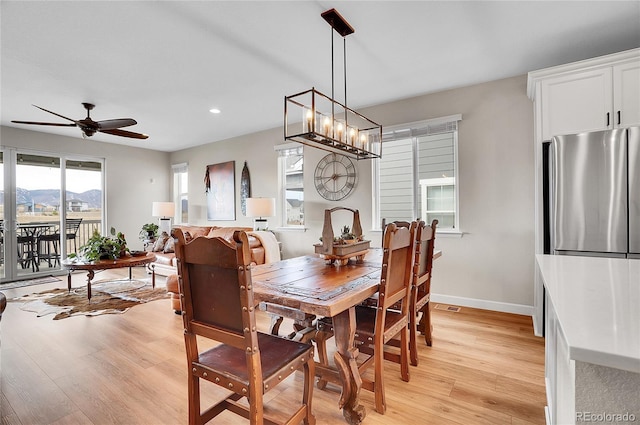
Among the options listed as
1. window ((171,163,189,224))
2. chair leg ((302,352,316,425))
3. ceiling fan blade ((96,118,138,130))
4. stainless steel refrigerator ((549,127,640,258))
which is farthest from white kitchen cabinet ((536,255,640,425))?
window ((171,163,189,224))

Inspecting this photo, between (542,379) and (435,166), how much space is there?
2506 millimetres

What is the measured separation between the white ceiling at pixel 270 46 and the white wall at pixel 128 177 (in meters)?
1.87

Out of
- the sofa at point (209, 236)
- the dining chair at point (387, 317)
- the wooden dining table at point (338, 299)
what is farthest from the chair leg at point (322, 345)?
the sofa at point (209, 236)

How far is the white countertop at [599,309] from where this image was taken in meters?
0.56

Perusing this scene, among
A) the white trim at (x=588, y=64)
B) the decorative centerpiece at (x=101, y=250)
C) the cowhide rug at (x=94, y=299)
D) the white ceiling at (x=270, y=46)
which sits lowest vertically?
the cowhide rug at (x=94, y=299)

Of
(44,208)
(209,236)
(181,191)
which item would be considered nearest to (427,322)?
(209,236)

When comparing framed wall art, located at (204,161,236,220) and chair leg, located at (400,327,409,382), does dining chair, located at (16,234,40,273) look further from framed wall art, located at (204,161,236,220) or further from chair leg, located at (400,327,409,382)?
chair leg, located at (400,327,409,382)

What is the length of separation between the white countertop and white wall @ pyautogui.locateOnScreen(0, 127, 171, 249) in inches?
289

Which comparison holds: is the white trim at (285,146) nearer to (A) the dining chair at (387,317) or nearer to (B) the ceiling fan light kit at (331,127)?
(B) the ceiling fan light kit at (331,127)

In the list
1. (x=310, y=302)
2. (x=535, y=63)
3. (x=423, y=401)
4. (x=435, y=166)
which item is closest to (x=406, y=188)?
(x=435, y=166)

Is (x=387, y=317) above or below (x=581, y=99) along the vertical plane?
below

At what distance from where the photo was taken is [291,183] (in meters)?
5.32

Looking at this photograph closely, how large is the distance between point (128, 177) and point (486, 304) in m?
7.00

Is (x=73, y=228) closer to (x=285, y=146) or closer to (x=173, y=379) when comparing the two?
(x=285, y=146)
